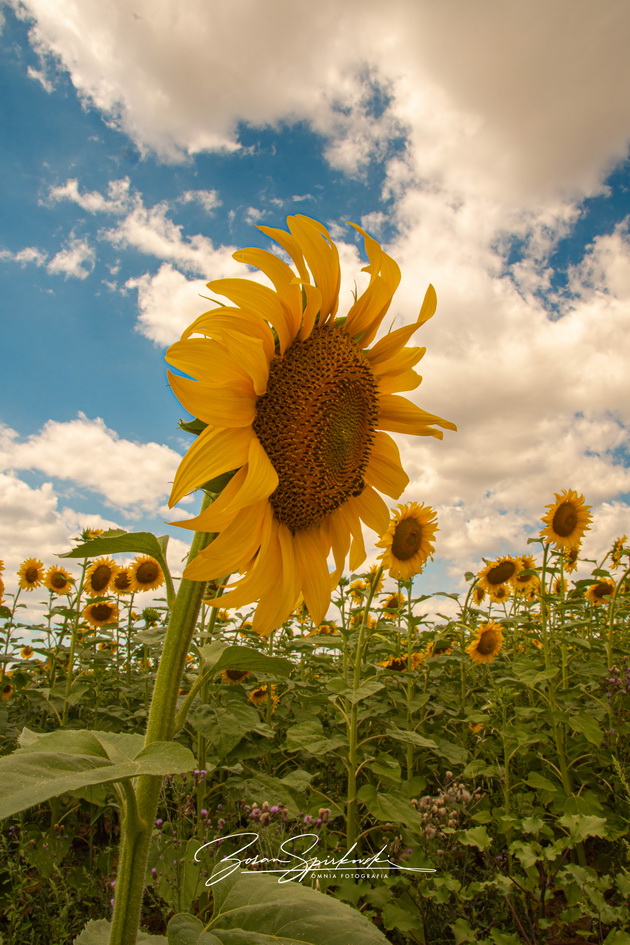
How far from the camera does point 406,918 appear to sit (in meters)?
2.60

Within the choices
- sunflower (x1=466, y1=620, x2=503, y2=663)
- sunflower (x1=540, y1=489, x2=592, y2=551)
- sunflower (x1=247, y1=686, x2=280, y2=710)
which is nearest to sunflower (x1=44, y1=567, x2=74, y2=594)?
sunflower (x1=247, y1=686, x2=280, y2=710)

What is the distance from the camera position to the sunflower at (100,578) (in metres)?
6.76

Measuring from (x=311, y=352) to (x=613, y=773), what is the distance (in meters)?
3.97

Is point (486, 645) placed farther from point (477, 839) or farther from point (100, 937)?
point (100, 937)

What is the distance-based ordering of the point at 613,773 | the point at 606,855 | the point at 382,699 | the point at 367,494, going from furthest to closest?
the point at 382,699
the point at 613,773
the point at 606,855
the point at 367,494

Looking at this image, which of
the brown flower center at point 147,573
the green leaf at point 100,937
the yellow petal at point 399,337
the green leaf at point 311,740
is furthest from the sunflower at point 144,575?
the yellow petal at point 399,337

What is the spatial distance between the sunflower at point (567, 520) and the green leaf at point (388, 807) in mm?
3977

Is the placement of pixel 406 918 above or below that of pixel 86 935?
below

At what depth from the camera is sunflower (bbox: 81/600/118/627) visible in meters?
6.99

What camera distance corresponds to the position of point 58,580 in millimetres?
7594

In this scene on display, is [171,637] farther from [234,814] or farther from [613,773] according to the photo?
[613,773]

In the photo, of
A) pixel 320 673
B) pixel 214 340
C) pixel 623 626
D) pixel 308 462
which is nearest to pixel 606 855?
pixel 623 626

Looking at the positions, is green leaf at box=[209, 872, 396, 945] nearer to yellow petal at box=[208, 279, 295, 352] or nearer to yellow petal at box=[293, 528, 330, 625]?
yellow petal at box=[293, 528, 330, 625]
